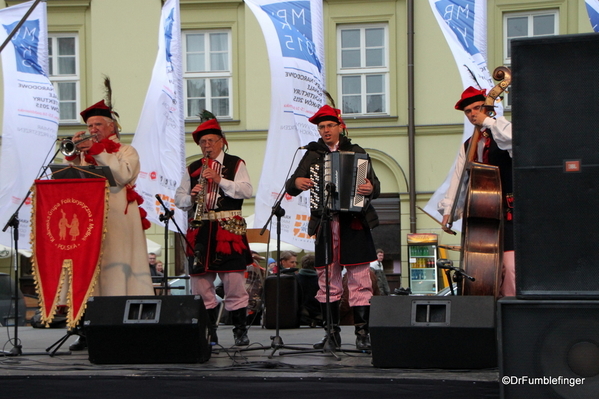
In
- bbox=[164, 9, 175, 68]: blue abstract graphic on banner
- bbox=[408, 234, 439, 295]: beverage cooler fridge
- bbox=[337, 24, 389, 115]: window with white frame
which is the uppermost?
bbox=[337, 24, 389, 115]: window with white frame

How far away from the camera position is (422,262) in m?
17.5

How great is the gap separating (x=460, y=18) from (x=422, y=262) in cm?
746

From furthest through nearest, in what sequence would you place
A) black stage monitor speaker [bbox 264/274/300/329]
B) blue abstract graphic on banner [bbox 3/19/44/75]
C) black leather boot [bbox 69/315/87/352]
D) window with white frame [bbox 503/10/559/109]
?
window with white frame [bbox 503/10/559/109]
blue abstract graphic on banner [bbox 3/19/44/75]
black stage monitor speaker [bbox 264/274/300/329]
black leather boot [bbox 69/315/87/352]

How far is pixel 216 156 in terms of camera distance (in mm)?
6859

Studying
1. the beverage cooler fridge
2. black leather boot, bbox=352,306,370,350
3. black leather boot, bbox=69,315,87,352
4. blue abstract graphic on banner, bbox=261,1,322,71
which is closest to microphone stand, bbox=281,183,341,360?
black leather boot, bbox=352,306,370,350

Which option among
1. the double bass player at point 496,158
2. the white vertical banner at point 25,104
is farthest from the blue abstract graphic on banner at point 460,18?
the white vertical banner at point 25,104

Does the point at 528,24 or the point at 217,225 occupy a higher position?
the point at 528,24

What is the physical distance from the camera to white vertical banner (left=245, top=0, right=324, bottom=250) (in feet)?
34.8

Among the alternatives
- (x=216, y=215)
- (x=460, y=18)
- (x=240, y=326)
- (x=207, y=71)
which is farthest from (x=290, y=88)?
(x=207, y=71)

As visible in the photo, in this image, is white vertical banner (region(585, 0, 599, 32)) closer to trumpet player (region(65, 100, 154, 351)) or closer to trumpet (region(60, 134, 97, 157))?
trumpet player (region(65, 100, 154, 351))

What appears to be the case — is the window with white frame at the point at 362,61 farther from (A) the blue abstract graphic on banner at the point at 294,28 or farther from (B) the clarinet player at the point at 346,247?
(B) the clarinet player at the point at 346,247

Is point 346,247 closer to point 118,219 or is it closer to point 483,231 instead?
point 483,231

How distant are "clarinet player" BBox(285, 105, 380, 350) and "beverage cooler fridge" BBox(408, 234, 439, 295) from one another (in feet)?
36.9

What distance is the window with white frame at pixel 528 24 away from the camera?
18.0m
